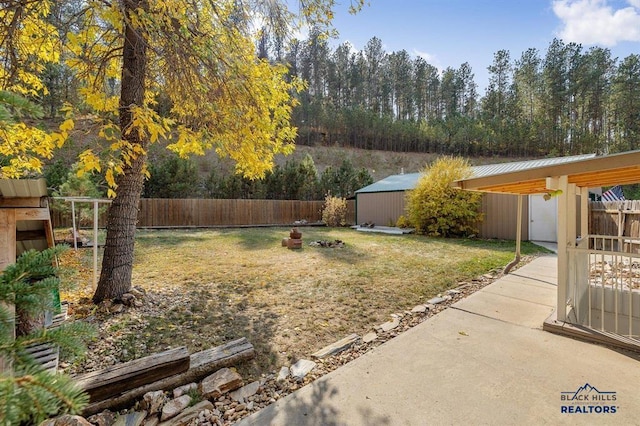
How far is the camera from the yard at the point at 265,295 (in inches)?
111

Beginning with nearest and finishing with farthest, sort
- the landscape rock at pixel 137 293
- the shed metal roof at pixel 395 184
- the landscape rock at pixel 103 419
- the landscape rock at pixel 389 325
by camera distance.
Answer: the landscape rock at pixel 103 419 < the landscape rock at pixel 389 325 < the landscape rock at pixel 137 293 < the shed metal roof at pixel 395 184

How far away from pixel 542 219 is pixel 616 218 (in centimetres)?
185

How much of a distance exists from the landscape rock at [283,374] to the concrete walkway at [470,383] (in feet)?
0.72

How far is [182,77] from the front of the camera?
3748 millimetres

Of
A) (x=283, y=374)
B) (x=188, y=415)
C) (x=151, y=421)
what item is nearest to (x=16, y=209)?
(x=151, y=421)

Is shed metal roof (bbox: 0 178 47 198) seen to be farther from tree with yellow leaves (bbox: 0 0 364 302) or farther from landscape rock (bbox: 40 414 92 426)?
landscape rock (bbox: 40 414 92 426)

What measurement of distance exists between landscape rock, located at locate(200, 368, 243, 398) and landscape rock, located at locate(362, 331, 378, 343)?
1.28 m

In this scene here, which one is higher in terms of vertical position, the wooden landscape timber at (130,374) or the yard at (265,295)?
the wooden landscape timber at (130,374)

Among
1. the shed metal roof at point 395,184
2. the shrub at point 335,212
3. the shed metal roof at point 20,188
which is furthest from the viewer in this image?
the shrub at point 335,212

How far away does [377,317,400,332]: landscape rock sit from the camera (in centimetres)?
324

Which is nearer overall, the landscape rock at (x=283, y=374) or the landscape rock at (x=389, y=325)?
the landscape rock at (x=283, y=374)

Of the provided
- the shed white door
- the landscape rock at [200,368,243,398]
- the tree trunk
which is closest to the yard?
the landscape rock at [200,368,243,398]

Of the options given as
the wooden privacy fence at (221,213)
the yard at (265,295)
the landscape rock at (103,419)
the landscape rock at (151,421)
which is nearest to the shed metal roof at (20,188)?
the yard at (265,295)

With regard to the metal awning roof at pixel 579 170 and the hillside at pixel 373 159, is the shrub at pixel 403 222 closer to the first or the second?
the metal awning roof at pixel 579 170
